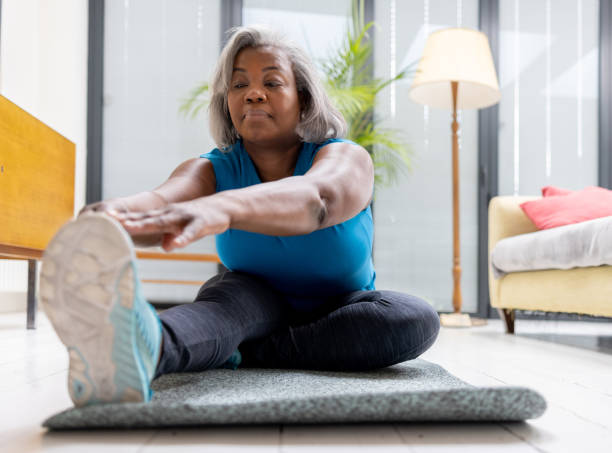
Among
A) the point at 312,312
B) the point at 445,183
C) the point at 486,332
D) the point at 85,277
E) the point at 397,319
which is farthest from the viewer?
the point at 445,183

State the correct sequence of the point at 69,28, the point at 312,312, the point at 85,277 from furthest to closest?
the point at 69,28
the point at 312,312
the point at 85,277

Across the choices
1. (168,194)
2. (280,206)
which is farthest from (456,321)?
(280,206)

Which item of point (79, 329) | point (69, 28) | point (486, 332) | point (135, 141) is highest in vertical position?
point (69, 28)

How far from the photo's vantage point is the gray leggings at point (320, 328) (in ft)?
3.39

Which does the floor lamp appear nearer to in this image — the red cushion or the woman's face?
the red cushion

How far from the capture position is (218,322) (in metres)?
0.93

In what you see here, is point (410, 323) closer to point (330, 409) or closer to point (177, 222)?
point (330, 409)

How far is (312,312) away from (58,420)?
65 cm

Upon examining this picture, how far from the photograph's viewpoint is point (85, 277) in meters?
0.65

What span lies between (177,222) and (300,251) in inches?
19.0

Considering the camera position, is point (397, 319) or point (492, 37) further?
point (492, 37)

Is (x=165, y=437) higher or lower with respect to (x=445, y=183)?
lower

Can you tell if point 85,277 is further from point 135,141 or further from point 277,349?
point 135,141

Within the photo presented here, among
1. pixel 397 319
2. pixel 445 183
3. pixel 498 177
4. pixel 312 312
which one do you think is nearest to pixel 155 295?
pixel 445 183
